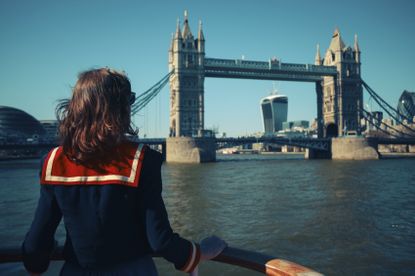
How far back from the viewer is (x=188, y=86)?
55719mm

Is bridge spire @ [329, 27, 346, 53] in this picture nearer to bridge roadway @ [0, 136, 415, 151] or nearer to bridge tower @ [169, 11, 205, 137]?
bridge roadway @ [0, 136, 415, 151]

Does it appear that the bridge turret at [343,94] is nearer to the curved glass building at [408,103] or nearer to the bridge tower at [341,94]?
the bridge tower at [341,94]

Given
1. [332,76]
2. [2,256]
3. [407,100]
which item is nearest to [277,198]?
[2,256]

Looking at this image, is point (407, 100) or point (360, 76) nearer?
point (360, 76)

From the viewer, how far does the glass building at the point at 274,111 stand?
16600 centimetres

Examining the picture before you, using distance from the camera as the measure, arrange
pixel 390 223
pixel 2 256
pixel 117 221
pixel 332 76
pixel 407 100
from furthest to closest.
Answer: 1. pixel 407 100
2. pixel 332 76
3. pixel 390 223
4. pixel 2 256
5. pixel 117 221

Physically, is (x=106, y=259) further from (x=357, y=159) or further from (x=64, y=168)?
(x=357, y=159)

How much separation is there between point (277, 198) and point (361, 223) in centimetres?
491

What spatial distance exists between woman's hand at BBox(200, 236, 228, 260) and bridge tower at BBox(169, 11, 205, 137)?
172 ft

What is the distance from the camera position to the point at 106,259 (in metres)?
1.34

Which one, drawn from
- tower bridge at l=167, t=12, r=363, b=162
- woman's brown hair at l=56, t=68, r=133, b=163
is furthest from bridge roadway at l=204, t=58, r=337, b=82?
woman's brown hair at l=56, t=68, r=133, b=163

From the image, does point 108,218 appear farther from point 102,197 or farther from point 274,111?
point 274,111

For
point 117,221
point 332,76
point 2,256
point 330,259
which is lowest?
point 330,259

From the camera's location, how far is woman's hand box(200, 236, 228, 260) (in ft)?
5.23
